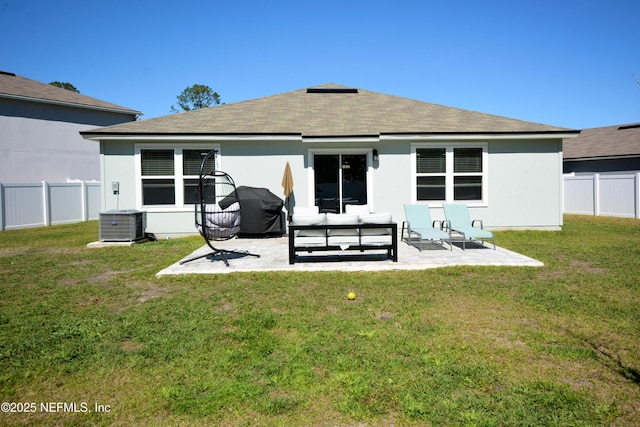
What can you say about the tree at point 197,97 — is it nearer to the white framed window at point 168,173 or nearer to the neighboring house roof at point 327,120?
the neighboring house roof at point 327,120

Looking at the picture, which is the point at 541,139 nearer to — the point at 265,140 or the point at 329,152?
the point at 329,152

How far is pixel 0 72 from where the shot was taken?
24312 millimetres

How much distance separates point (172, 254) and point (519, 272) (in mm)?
7562

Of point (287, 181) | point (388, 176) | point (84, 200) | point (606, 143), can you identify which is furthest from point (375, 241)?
point (606, 143)

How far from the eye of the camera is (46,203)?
1706 centimetres

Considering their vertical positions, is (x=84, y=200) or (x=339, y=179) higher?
(x=339, y=179)

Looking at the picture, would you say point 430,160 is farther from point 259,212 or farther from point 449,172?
point 259,212

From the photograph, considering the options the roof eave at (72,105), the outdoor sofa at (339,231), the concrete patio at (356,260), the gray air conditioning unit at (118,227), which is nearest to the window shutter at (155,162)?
the gray air conditioning unit at (118,227)

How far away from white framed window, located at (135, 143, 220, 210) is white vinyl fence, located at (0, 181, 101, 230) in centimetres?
722

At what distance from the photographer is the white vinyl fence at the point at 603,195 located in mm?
17516

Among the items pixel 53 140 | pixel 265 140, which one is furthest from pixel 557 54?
pixel 53 140

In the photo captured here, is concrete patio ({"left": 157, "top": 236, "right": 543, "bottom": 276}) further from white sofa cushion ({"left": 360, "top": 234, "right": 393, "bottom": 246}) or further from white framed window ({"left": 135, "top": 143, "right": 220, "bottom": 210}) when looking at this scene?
white framed window ({"left": 135, "top": 143, "right": 220, "bottom": 210})

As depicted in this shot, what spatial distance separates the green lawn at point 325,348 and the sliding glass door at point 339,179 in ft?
19.6

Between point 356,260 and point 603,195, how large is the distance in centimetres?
1657
